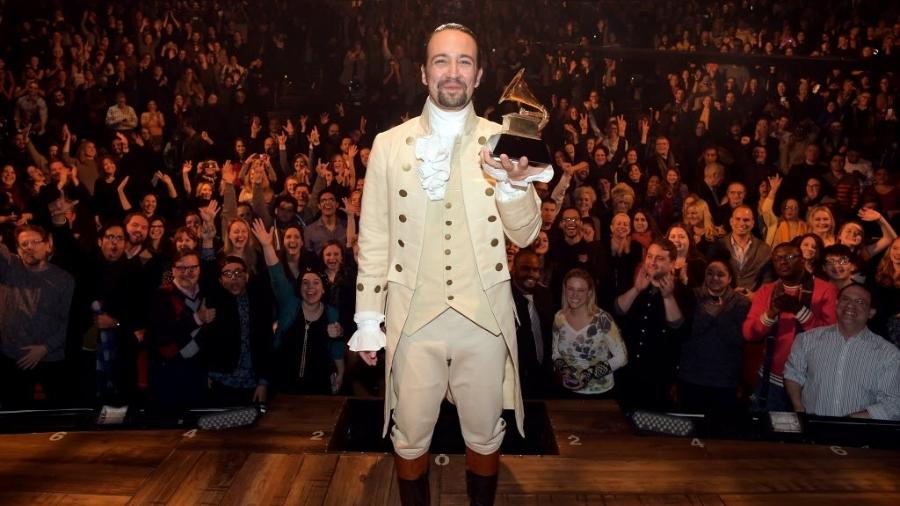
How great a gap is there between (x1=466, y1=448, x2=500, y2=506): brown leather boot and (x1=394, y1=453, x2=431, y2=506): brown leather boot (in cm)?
18

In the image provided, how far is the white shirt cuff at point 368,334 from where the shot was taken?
2643 mm

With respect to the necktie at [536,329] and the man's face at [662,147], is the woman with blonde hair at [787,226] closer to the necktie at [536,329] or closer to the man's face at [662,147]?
the man's face at [662,147]

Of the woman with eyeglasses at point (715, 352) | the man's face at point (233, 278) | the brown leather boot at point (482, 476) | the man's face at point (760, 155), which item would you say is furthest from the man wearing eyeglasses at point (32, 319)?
the man's face at point (760, 155)

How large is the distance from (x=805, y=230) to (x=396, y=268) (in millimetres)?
4953

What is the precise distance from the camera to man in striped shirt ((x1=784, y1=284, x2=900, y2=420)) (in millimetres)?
3828

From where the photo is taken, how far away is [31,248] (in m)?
4.48

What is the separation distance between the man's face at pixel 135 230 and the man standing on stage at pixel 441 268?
2.88 m

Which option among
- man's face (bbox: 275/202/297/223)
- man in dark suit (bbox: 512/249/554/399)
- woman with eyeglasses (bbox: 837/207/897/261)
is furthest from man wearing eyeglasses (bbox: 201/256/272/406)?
woman with eyeglasses (bbox: 837/207/897/261)

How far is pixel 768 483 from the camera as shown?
3193 millimetres

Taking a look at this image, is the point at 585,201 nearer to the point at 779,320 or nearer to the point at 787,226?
the point at 787,226

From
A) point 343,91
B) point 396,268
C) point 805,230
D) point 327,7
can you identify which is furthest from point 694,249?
point 327,7

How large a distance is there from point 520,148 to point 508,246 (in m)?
2.88

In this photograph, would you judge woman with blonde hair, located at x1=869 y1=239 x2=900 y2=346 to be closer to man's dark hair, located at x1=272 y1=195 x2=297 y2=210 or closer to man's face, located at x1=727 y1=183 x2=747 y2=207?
man's face, located at x1=727 y1=183 x2=747 y2=207

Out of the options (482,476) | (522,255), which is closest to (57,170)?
(522,255)
